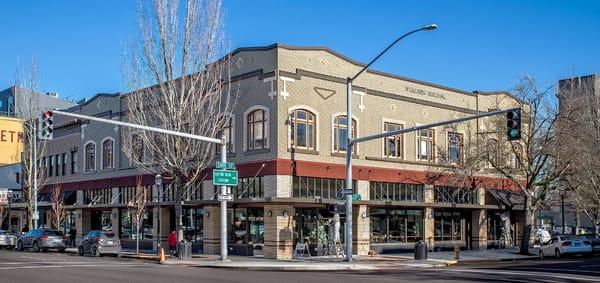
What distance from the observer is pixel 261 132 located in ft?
116

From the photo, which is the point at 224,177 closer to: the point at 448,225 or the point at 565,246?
the point at 448,225

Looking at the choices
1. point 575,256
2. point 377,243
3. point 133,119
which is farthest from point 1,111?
point 575,256

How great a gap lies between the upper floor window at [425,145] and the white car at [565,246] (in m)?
8.57

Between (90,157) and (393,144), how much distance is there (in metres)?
22.2

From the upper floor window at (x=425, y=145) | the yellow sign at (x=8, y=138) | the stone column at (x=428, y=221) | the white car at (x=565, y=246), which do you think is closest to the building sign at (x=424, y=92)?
the upper floor window at (x=425, y=145)

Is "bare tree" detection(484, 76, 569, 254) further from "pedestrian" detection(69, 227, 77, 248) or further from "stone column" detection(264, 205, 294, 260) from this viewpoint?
"pedestrian" detection(69, 227, 77, 248)

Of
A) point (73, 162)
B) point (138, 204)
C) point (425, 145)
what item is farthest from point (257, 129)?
point (73, 162)

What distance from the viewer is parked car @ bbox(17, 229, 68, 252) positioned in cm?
4125

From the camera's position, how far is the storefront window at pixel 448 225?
43375 millimetres

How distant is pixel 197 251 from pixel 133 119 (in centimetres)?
827

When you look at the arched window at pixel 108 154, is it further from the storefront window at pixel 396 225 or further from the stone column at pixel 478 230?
the stone column at pixel 478 230

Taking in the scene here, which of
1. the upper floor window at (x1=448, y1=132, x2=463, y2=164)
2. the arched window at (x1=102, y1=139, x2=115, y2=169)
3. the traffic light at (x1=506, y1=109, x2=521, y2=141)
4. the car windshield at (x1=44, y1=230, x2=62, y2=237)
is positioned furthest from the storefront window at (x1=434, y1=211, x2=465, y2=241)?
the car windshield at (x1=44, y1=230, x2=62, y2=237)

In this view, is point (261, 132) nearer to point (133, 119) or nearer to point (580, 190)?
point (133, 119)

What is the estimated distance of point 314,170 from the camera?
35469 mm
